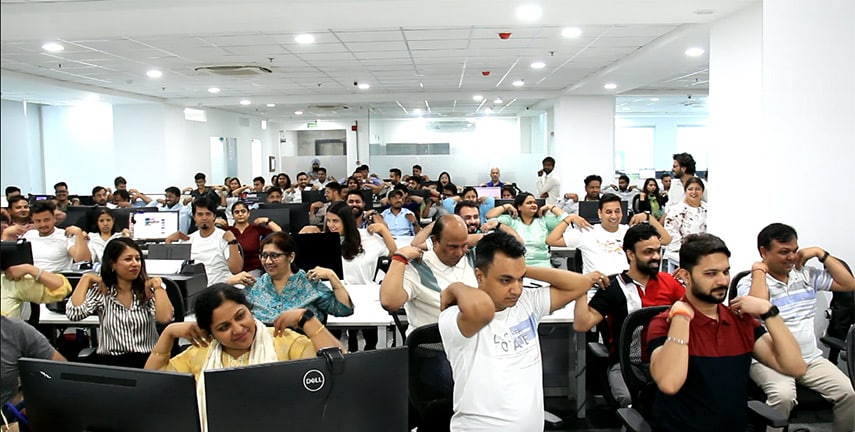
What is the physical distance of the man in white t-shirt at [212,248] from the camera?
509cm

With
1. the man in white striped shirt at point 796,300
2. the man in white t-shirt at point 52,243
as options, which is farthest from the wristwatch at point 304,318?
the man in white t-shirt at point 52,243

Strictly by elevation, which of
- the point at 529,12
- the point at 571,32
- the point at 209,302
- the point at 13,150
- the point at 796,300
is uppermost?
the point at 571,32

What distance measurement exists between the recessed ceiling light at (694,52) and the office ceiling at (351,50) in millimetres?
134

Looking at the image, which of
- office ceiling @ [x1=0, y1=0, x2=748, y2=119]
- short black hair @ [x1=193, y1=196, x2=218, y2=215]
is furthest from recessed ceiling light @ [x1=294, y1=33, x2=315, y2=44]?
short black hair @ [x1=193, y1=196, x2=218, y2=215]

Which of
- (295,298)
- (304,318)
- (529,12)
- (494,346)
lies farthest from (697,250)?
(529,12)

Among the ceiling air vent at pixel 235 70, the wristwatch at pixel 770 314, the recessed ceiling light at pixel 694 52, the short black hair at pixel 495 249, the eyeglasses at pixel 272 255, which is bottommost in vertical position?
the wristwatch at pixel 770 314

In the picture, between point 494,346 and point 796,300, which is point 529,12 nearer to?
point 796,300

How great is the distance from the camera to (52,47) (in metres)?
7.09

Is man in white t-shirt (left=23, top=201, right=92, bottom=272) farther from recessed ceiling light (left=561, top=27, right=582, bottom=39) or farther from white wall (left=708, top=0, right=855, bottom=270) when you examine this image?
white wall (left=708, top=0, right=855, bottom=270)

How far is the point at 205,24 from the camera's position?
562cm

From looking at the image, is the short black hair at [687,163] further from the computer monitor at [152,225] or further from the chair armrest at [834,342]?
the computer monitor at [152,225]

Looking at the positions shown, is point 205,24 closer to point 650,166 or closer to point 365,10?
point 365,10

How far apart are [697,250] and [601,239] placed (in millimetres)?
2526

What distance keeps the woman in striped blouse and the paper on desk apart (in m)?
0.97
